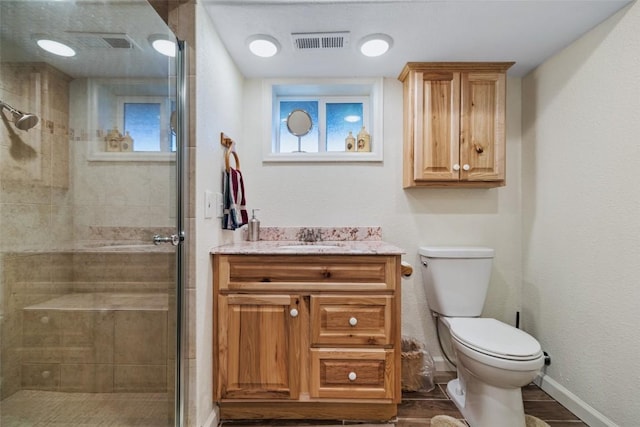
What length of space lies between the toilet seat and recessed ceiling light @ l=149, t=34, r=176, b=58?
1.86 meters

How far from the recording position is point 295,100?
2.25 m

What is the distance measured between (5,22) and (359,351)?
1.72m

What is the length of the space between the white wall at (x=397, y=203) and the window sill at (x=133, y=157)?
0.88 meters

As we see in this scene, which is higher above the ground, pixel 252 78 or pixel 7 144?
pixel 252 78

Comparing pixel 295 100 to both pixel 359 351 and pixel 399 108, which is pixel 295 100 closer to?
pixel 399 108

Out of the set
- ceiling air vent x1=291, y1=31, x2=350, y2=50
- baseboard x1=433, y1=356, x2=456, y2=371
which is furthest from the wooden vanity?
ceiling air vent x1=291, y1=31, x2=350, y2=50

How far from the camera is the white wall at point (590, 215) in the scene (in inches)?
53.7

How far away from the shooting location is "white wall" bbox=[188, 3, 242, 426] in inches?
51.7

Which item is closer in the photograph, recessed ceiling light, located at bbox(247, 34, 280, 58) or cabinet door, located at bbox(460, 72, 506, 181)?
recessed ceiling light, located at bbox(247, 34, 280, 58)

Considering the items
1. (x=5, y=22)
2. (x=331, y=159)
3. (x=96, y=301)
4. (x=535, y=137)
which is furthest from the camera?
(x=331, y=159)

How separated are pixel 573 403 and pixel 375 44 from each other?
221 centimetres

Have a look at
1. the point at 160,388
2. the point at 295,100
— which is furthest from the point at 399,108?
the point at 160,388

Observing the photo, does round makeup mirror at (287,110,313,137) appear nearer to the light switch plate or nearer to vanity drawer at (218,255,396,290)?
the light switch plate

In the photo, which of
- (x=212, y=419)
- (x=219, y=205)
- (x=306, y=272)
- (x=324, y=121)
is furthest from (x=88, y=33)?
(x=212, y=419)
